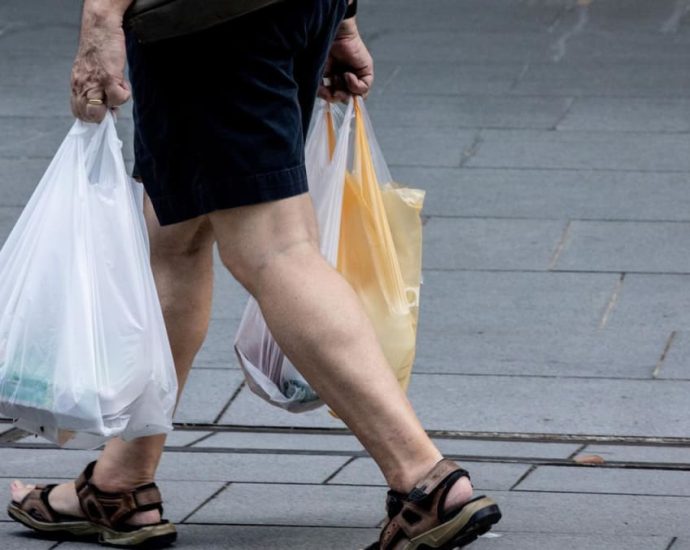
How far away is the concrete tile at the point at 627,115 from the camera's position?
793cm

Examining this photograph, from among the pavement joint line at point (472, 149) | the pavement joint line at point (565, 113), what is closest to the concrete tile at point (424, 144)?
the pavement joint line at point (472, 149)

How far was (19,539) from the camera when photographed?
3.54 m

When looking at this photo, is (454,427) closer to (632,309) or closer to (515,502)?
(515,502)

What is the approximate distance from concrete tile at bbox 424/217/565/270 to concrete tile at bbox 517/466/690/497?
1.98 meters

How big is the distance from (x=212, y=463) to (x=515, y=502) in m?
0.84

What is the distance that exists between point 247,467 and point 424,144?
3833 mm

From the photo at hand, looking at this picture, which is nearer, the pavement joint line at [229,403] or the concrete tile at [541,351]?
the pavement joint line at [229,403]

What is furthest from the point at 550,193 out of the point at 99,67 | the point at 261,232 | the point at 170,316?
the point at 99,67

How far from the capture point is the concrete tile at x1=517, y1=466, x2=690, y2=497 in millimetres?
3818

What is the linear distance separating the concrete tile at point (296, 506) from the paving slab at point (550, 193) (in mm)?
2945

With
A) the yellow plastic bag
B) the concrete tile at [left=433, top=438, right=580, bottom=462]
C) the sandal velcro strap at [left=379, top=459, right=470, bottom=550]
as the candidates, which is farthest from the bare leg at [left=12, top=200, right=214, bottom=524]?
the concrete tile at [left=433, top=438, right=580, bottom=462]

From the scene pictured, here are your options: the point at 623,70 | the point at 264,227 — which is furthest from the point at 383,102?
the point at 264,227

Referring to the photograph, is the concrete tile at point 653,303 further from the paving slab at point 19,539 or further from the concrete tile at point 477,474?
the paving slab at point 19,539

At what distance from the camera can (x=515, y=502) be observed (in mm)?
3691
